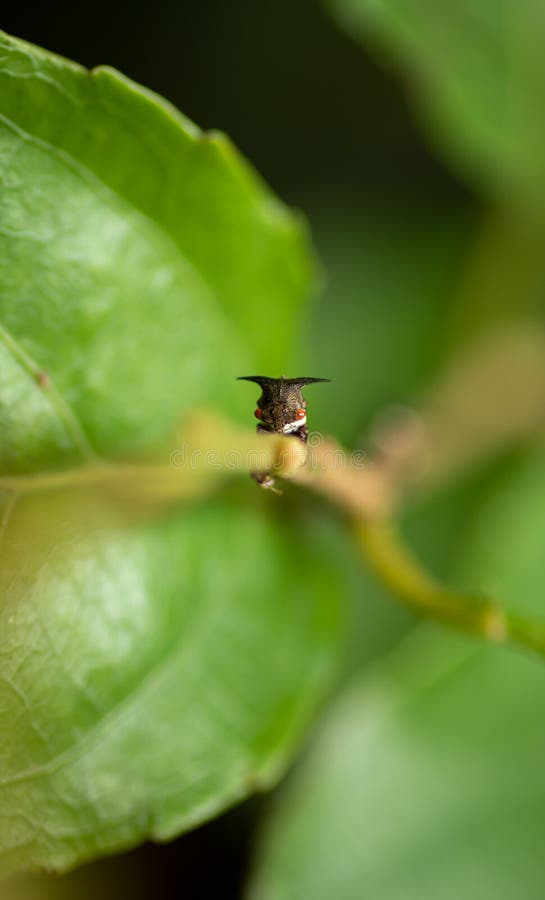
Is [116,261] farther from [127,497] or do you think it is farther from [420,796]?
[420,796]

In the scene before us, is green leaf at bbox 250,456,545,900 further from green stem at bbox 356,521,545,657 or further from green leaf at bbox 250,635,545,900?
green stem at bbox 356,521,545,657

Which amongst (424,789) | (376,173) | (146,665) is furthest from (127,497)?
(376,173)

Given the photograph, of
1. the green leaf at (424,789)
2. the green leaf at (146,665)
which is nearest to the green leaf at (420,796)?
the green leaf at (424,789)

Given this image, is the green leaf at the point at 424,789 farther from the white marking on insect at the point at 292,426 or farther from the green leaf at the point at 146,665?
the white marking on insect at the point at 292,426

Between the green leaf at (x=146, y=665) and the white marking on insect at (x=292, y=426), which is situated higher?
the white marking on insect at (x=292, y=426)

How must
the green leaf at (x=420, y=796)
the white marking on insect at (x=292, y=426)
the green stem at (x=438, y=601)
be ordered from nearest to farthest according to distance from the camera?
the white marking on insect at (x=292, y=426), the green stem at (x=438, y=601), the green leaf at (x=420, y=796)

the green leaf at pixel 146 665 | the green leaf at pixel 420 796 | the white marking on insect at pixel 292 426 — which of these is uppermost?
the white marking on insect at pixel 292 426

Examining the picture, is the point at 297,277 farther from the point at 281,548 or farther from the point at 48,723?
the point at 48,723
